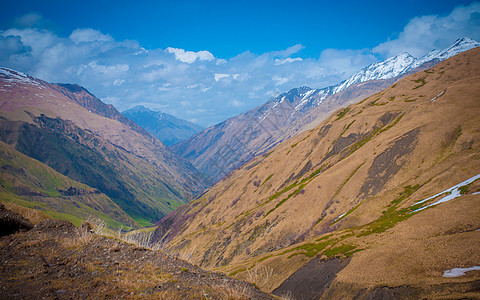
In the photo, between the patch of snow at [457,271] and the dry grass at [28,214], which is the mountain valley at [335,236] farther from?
the patch of snow at [457,271]

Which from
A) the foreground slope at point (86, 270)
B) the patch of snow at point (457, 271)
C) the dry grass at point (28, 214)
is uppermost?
the dry grass at point (28, 214)

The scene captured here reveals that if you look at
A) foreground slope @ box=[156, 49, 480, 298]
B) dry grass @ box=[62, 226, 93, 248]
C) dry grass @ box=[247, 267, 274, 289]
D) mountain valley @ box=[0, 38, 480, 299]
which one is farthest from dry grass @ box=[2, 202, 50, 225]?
dry grass @ box=[247, 267, 274, 289]

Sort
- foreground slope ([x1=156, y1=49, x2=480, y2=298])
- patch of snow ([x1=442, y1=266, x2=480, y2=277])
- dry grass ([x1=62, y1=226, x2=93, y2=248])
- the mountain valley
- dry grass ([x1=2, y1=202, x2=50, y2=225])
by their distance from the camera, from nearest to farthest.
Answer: the mountain valley → dry grass ([x1=62, y1=226, x2=93, y2=248]) → dry grass ([x1=2, y1=202, x2=50, y2=225]) → patch of snow ([x1=442, y1=266, x2=480, y2=277]) → foreground slope ([x1=156, y1=49, x2=480, y2=298])

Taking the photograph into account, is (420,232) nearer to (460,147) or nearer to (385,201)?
(385,201)

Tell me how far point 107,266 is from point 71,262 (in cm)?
203

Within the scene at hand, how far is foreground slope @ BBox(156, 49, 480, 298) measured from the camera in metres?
40.3

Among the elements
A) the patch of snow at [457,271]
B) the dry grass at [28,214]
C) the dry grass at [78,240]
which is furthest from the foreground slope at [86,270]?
the patch of snow at [457,271]

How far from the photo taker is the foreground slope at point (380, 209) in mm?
40281

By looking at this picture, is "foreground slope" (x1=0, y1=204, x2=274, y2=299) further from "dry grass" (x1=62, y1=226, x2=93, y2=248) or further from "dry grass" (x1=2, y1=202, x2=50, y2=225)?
"dry grass" (x1=2, y1=202, x2=50, y2=225)

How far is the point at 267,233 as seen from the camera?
394 ft

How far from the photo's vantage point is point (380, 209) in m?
84.2

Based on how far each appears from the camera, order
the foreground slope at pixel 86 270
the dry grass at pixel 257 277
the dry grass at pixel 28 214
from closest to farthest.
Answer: the foreground slope at pixel 86 270, the dry grass at pixel 257 277, the dry grass at pixel 28 214

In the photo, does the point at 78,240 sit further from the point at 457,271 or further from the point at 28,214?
the point at 457,271

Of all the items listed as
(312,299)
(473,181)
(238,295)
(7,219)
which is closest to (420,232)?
(312,299)
